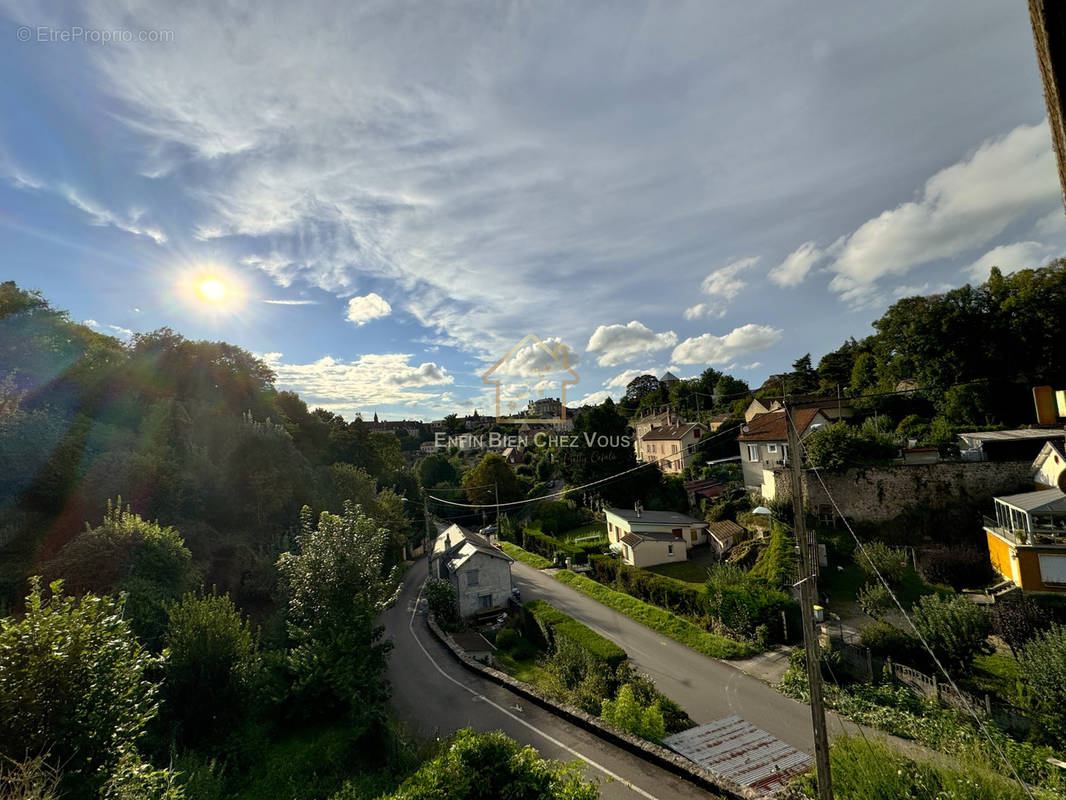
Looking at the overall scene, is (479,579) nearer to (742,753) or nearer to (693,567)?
(693,567)

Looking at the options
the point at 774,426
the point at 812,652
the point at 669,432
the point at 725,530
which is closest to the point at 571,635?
the point at 812,652

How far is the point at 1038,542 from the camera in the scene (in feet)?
53.9

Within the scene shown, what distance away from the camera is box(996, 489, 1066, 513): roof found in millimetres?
16406

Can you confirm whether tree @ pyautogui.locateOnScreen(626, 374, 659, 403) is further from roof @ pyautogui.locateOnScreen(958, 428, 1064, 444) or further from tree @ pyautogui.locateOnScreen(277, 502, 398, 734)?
tree @ pyautogui.locateOnScreen(277, 502, 398, 734)

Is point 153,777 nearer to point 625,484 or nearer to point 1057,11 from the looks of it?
point 1057,11

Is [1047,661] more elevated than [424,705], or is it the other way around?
[1047,661]

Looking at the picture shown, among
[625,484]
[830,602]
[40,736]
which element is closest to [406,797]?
[40,736]

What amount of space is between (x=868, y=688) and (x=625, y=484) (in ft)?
79.2

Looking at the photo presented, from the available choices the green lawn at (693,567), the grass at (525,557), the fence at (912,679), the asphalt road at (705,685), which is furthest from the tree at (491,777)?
the grass at (525,557)

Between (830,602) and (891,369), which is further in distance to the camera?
(891,369)

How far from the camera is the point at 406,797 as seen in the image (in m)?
5.99

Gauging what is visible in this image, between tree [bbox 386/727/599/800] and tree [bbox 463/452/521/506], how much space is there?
3934cm

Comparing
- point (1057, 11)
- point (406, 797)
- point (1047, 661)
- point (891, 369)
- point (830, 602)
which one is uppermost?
point (891, 369)

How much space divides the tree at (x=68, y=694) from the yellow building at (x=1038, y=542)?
27379mm
